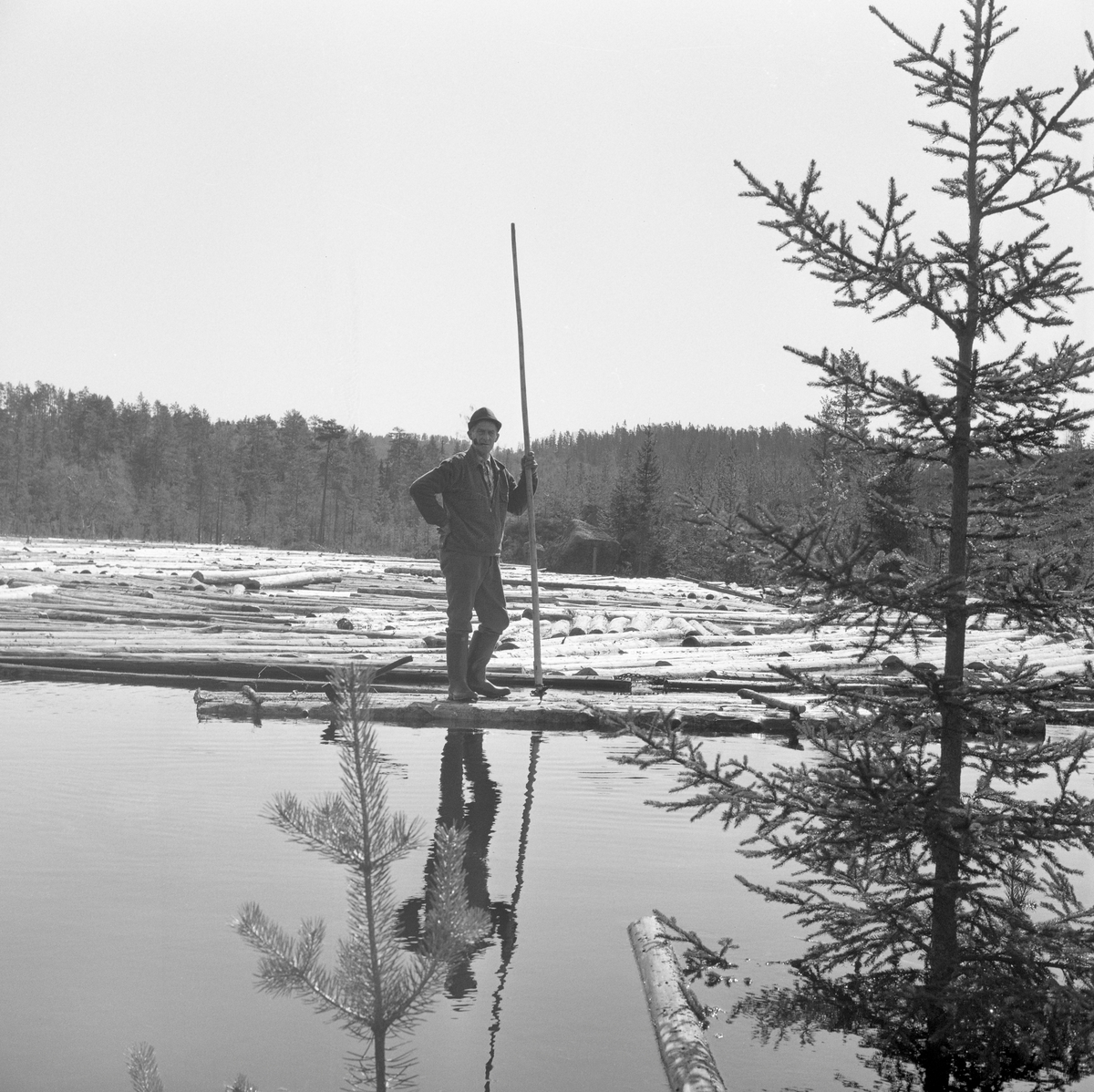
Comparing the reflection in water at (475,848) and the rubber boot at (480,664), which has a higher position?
the rubber boot at (480,664)

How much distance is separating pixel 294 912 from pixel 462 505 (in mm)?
4371

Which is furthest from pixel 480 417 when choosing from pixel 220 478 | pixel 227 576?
pixel 220 478

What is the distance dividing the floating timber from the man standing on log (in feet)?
1.64

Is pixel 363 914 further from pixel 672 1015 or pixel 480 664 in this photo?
pixel 480 664

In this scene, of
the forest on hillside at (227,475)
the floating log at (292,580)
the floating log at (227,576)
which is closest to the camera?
the floating log at (292,580)

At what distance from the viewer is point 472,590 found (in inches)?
317

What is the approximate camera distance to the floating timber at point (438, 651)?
7.84 meters

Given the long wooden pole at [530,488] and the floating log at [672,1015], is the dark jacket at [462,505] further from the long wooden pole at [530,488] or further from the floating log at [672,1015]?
the floating log at [672,1015]

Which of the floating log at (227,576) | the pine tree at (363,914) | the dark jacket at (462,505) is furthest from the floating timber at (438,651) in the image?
the floating log at (227,576)

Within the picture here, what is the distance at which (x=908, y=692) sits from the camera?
10.7 ft

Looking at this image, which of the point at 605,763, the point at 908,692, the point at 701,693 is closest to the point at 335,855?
the point at 908,692

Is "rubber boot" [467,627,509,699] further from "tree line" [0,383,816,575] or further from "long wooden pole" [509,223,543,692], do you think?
"tree line" [0,383,816,575]

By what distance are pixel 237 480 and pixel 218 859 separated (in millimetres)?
120738

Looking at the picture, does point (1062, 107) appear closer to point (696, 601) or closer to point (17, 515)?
point (696, 601)
